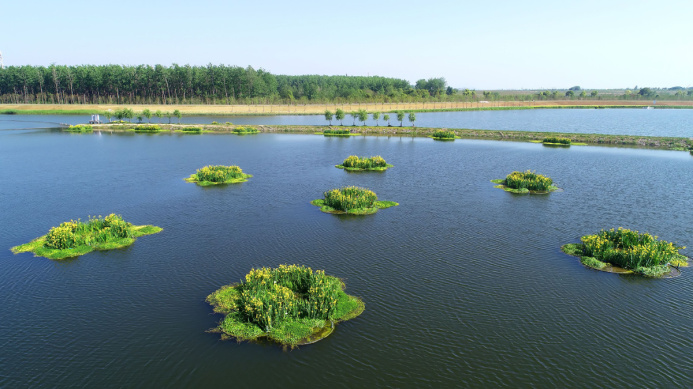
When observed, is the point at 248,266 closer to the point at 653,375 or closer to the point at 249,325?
the point at 249,325

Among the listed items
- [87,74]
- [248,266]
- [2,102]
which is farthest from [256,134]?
[2,102]

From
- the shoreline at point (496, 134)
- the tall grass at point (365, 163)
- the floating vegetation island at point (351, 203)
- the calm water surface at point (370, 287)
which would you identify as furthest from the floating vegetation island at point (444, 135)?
the floating vegetation island at point (351, 203)

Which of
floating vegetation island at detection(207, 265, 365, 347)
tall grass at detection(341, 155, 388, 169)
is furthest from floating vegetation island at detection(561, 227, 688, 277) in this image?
tall grass at detection(341, 155, 388, 169)

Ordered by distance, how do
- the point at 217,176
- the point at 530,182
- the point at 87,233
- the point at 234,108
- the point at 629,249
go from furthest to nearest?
1. the point at 234,108
2. the point at 217,176
3. the point at 530,182
4. the point at 87,233
5. the point at 629,249

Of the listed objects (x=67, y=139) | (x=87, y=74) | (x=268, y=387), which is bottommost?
(x=268, y=387)

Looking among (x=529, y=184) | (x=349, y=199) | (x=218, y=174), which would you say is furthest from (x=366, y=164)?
Result: (x=529, y=184)

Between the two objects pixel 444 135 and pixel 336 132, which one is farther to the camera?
pixel 336 132

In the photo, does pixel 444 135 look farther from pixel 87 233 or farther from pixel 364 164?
pixel 87 233
